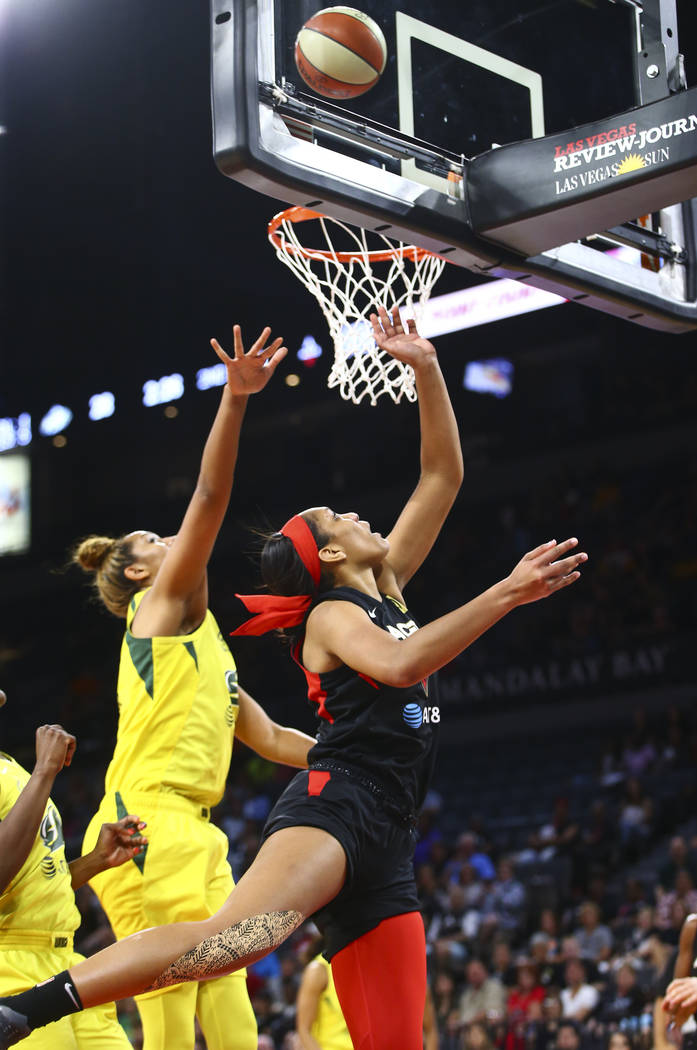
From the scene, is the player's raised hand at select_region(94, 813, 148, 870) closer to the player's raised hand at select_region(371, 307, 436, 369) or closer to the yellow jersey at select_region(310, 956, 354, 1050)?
the player's raised hand at select_region(371, 307, 436, 369)

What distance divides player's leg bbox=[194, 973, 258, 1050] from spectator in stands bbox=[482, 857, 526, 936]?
25.8 ft

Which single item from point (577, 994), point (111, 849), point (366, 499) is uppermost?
point (366, 499)

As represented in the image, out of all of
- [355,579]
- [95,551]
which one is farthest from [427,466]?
[95,551]

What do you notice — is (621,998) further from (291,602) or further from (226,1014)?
(291,602)

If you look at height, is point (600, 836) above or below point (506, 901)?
above

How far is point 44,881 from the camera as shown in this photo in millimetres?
3971

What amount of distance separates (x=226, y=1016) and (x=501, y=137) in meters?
3.29

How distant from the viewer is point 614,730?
15.7 metres

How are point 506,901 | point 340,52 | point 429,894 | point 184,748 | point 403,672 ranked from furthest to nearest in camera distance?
point 429,894, point 506,901, point 184,748, point 340,52, point 403,672

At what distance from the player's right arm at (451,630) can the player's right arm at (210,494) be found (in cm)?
81

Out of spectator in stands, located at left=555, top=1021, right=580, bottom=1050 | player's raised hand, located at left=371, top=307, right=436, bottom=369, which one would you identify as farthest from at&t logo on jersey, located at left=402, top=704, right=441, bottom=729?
spectator in stands, located at left=555, top=1021, right=580, bottom=1050

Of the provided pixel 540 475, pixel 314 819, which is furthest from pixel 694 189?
pixel 540 475

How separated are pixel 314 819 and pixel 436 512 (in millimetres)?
1369

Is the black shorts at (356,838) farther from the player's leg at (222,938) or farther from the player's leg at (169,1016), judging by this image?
the player's leg at (169,1016)
